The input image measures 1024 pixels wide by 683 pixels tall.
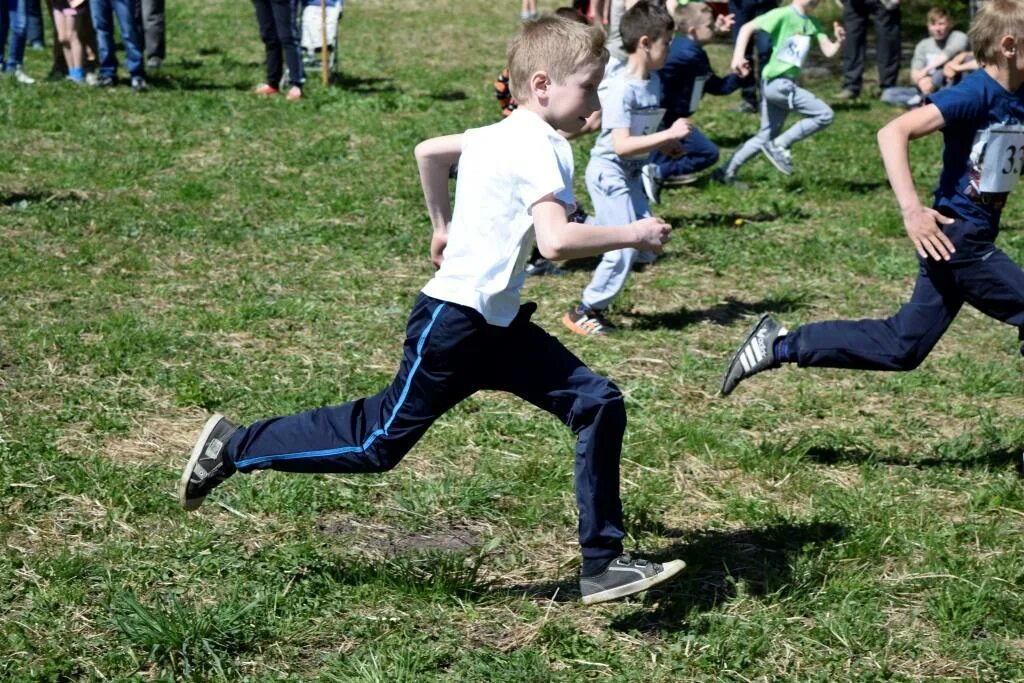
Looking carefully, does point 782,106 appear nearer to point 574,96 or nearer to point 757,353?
point 757,353

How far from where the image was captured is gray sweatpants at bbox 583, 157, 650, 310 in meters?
7.04

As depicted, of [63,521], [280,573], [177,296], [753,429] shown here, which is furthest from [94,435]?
[753,429]

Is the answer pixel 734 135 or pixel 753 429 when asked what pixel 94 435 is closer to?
pixel 753 429

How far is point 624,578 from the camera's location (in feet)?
13.0

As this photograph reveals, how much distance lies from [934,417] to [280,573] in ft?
10.5

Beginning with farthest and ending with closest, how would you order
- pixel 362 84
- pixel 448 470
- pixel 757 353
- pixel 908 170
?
1. pixel 362 84
2. pixel 757 353
3. pixel 448 470
4. pixel 908 170

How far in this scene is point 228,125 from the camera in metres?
12.0

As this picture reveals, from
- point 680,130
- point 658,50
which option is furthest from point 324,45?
point 680,130

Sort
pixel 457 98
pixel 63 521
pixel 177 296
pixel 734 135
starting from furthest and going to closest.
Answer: pixel 457 98 < pixel 734 135 < pixel 177 296 < pixel 63 521

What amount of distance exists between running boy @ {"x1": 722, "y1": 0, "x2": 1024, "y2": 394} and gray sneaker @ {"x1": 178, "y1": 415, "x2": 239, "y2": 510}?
2.53 metres

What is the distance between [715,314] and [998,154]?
2.73 meters

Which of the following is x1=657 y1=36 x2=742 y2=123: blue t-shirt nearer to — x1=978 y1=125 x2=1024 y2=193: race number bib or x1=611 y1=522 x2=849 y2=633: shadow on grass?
x1=978 y1=125 x2=1024 y2=193: race number bib

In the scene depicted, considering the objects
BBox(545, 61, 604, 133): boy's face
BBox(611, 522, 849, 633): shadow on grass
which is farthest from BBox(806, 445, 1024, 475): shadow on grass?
BBox(545, 61, 604, 133): boy's face

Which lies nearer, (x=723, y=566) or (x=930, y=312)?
(x=723, y=566)
